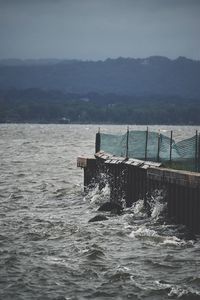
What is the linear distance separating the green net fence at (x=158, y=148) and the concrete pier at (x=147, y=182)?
→ 114cm

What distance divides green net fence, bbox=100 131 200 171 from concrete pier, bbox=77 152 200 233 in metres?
1.14

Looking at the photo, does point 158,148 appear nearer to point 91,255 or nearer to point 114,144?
point 114,144

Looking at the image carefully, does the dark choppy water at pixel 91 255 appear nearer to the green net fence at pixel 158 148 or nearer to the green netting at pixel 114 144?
the green net fence at pixel 158 148

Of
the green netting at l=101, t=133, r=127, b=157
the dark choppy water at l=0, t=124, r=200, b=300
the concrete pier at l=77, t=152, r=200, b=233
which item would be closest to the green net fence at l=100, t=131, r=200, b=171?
the green netting at l=101, t=133, r=127, b=157

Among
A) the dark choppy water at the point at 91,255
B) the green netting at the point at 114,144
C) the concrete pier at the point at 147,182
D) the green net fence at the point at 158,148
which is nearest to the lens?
the dark choppy water at the point at 91,255

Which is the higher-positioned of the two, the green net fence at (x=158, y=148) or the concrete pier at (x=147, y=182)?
the green net fence at (x=158, y=148)

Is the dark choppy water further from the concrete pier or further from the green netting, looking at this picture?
the green netting

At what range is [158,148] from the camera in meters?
29.0

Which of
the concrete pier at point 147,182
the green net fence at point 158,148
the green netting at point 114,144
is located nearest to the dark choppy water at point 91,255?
the concrete pier at point 147,182

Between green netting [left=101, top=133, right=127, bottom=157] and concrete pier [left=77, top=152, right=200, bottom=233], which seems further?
green netting [left=101, top=133, right=127, bottom=157]

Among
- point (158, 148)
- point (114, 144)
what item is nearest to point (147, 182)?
point (158, 148)

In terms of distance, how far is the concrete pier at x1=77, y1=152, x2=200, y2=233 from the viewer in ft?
70.5

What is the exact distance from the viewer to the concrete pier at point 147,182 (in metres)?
21.5

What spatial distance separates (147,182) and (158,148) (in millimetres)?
3004
